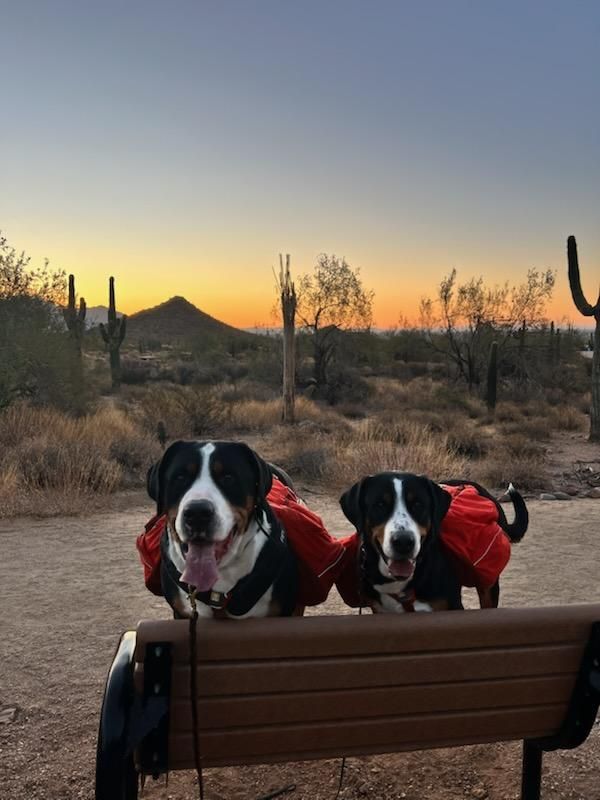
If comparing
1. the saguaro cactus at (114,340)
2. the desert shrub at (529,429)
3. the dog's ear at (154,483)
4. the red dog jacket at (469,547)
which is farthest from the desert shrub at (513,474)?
the saguaro cactus at (114,340)

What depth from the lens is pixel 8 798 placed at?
3.24 meters

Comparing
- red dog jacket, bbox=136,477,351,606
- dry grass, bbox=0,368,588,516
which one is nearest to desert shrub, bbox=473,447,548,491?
dry grass, bbox=0,368,588,516

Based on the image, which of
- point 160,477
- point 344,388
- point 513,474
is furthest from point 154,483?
point 344,388

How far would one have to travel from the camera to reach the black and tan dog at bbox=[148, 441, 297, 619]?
7.91 ft

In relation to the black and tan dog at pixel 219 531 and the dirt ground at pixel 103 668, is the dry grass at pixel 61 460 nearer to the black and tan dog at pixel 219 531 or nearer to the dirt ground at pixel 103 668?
the dirt ground at pixel 103 668

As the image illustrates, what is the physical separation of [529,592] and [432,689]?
4553 mm

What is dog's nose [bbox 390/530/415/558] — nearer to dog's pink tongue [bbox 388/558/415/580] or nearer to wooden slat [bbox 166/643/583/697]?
dog's pink tongue [bbox 388/558/415/580]

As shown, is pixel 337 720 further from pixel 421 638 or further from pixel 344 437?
pixel 344 437

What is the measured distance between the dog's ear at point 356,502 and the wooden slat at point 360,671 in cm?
115

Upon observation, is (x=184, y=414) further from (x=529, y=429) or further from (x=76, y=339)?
(x=529, y=429)

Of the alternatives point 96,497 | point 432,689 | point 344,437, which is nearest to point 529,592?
point 432,689

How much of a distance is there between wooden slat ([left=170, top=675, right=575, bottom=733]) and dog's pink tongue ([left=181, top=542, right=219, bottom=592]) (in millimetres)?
540

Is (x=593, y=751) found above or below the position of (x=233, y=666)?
below

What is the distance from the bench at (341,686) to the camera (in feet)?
6.06
